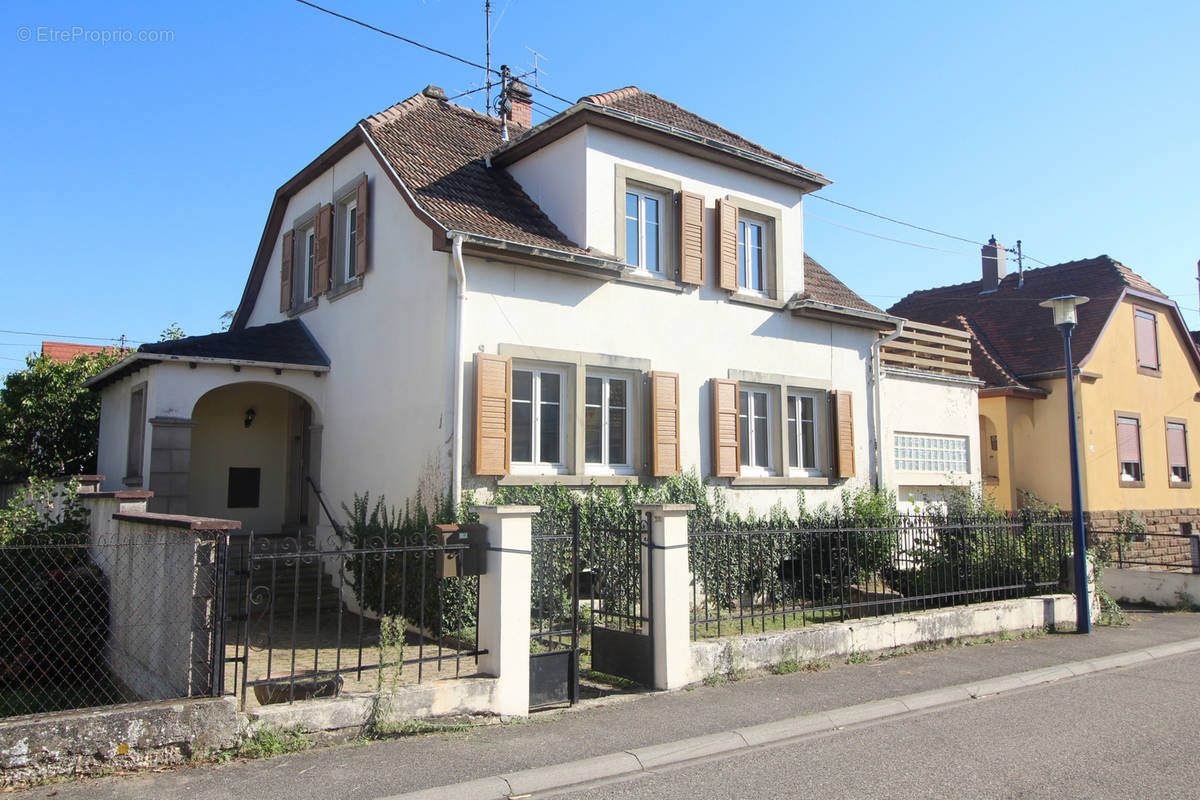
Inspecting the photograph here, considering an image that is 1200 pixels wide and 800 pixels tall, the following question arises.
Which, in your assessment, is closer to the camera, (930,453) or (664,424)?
(664,424)

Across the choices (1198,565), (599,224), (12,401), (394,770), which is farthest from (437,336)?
(1198,565)

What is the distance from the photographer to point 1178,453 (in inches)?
923

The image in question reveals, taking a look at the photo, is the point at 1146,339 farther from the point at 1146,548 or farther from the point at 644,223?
the point at 644,223

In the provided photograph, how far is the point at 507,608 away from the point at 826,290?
10243 mm

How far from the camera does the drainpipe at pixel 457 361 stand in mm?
10180

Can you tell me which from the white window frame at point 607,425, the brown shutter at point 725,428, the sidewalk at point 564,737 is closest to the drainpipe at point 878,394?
the brown shutter at point 725,428

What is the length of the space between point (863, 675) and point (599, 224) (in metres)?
6.70

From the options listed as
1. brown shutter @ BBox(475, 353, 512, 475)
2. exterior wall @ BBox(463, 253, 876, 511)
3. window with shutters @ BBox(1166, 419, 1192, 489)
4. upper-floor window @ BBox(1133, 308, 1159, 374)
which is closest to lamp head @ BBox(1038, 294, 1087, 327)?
exterior wall @ BBox(463, 253, 876, 511)

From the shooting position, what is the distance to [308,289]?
577 inches

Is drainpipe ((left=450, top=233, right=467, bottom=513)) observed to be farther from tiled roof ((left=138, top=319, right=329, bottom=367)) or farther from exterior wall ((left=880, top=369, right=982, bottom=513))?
exterior wall ((left=880, top=369, right=982, bottom=513))

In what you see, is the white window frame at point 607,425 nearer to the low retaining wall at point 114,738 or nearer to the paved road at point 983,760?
the paved road at point 983,760

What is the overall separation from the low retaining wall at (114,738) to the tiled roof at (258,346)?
737 cm

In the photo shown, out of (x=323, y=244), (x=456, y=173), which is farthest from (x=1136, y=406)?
(x=323, y=244)

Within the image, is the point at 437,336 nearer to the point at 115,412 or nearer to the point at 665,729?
the point at 665,729
